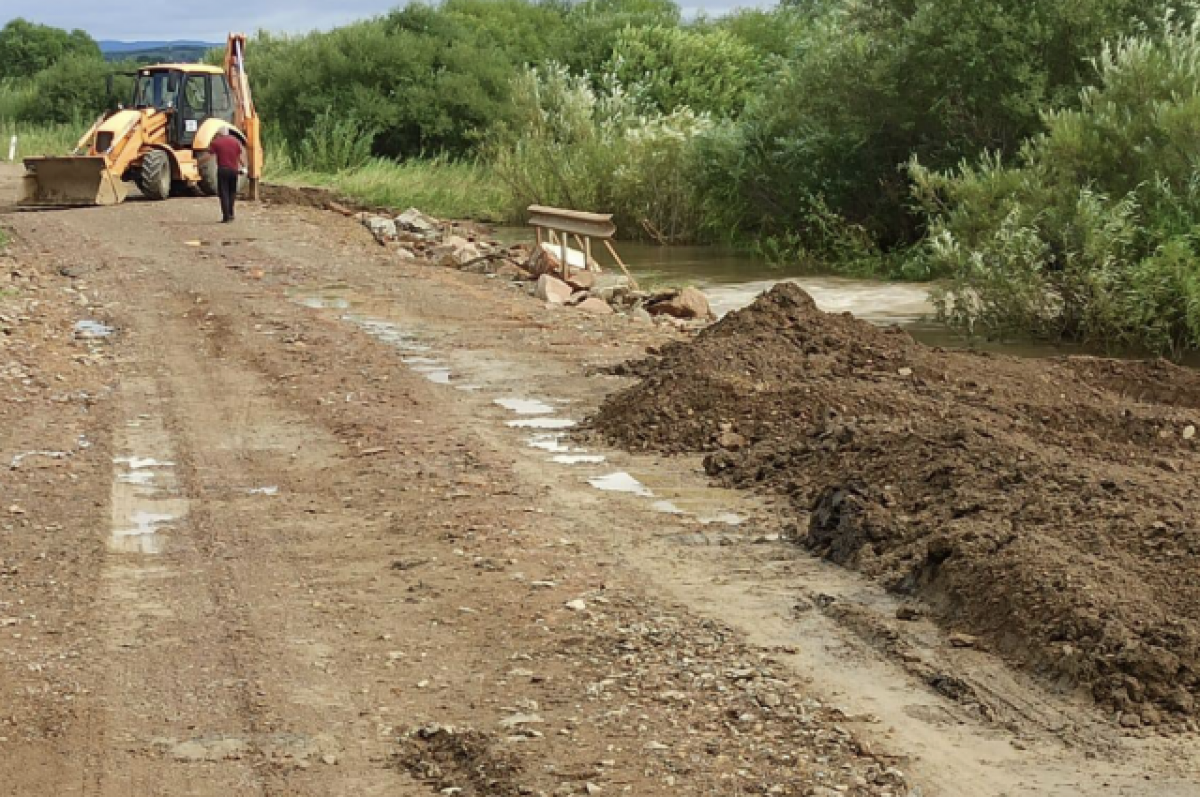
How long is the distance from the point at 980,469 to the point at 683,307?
10.6 metres

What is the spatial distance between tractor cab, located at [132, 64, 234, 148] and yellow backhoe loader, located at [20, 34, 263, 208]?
0.06ft

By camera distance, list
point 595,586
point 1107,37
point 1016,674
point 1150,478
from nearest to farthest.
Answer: point 1016,674, point 595,586, point 1150,478, point 1107,37

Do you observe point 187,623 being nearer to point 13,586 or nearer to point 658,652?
point 13,586

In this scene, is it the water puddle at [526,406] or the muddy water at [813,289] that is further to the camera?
the muddy water at [813,289]

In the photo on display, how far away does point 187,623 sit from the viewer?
714 cm

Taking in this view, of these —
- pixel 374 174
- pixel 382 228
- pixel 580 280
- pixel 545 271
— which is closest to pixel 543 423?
pixel 580 280

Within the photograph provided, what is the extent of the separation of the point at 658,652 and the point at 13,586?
3.07m

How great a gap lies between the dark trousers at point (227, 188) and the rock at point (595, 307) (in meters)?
8.78

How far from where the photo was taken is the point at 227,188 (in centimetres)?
2581

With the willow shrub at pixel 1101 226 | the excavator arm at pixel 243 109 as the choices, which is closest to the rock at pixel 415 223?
the excavator arm at pixel 243 109

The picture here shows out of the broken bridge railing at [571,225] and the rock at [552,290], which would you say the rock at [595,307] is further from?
the broken bridge railing at [571,225]

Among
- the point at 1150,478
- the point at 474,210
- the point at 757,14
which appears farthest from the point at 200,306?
the point at 757,14

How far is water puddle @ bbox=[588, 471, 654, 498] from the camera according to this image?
974 centimetres

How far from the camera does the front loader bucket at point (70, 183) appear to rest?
2833 centimetres
